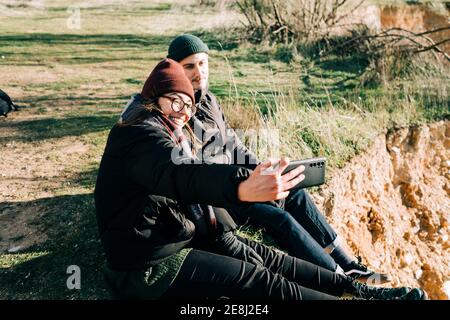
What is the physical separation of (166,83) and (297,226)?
1316 millimetres

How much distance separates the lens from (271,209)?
3189mm

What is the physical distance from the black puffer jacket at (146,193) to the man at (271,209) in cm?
78

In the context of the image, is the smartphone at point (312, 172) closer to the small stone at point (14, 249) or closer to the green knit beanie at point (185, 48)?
the green knit beanie at point (185, 48)

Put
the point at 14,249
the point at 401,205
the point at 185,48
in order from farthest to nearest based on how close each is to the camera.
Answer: the point at 401,205, the point at 185,48, the point at 14,249

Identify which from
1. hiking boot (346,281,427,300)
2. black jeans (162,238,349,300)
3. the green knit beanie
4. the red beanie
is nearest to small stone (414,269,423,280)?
hiking boot (346,281,427,300)

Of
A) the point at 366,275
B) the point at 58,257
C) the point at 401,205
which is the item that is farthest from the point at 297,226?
the point at 401,205

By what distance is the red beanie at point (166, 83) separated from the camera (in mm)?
2396

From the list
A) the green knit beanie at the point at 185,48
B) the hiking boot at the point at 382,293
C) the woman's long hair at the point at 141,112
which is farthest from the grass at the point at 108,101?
the green knit beanie at the point at 185,48

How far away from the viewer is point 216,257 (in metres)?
2.42

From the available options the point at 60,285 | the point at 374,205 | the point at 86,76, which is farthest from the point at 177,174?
the point at 86,76

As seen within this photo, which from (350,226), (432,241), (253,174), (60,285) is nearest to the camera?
(253,174)

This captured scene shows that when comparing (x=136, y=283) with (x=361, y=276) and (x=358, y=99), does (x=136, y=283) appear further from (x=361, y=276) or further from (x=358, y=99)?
(x=358, y=99)

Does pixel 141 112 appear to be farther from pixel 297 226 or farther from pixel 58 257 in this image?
pixel 58 257

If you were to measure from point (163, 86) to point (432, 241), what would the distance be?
14.4ft
